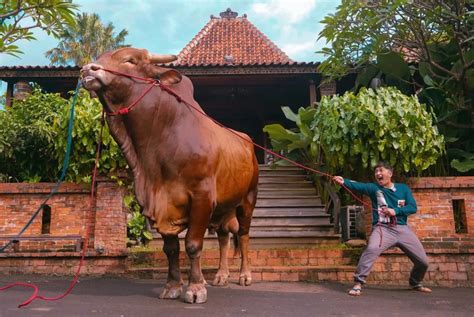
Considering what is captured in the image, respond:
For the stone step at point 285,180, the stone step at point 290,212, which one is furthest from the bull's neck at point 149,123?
the stone step at point 285,180

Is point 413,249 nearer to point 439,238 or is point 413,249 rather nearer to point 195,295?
point 439,238

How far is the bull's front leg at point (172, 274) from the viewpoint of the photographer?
13.7 ft

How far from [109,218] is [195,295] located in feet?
9.13

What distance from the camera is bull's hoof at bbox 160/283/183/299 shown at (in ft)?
13.6

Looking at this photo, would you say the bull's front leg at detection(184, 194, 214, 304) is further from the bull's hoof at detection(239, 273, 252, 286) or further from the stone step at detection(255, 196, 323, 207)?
the stone step at detection(255, 196, 323, 207)

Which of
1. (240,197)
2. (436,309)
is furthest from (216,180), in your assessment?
(436,309)

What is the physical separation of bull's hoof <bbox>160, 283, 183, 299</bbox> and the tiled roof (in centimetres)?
948

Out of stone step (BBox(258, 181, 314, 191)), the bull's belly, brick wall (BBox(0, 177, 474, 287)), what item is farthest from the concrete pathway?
stone step (BBox(258, 181, 314, 191))

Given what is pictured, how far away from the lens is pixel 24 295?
4.29 m

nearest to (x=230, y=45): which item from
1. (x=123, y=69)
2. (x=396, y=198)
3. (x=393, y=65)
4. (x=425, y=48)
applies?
(x=393, y=65)

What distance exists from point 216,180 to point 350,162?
273cm

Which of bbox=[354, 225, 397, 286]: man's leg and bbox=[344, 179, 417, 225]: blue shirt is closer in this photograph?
bbox=[354, 225, 397, 286]: man's leg

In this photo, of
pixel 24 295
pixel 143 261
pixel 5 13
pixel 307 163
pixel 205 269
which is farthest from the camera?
pixel 307 163

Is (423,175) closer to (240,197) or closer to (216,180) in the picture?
(240,197)
